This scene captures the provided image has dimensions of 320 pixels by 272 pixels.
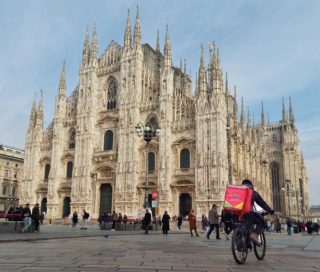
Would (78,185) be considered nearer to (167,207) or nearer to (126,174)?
(126,174)

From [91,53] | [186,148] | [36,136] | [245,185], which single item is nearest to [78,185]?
[36,136]

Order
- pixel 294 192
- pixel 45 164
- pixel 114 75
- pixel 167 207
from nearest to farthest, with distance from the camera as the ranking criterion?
pixel 167 207, pixel 114 75, pixel 45 164, pixel 294 192

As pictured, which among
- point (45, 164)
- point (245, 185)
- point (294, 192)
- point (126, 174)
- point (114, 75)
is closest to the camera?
point (245, 185)

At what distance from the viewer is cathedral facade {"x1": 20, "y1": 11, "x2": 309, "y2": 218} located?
1312 inches

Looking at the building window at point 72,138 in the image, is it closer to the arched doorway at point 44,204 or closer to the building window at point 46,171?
the building window at point 46,171

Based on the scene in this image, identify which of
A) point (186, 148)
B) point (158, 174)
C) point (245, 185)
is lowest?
point (245, 185)

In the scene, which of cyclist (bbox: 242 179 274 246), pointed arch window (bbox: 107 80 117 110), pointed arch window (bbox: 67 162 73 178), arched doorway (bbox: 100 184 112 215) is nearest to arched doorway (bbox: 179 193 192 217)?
arched doorway (bbox: 100 184 112 215)

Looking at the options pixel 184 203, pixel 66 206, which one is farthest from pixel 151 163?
pixel 66 206

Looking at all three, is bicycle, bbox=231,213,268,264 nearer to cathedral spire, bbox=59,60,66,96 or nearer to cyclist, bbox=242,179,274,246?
cyclist, bbox=242,179,274,246

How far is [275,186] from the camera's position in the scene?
6184 centimetres

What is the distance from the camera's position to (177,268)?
579 cm

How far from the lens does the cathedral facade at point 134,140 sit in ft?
109

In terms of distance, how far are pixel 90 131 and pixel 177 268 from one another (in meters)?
35.4

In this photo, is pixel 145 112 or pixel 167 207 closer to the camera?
pixel 167 207
